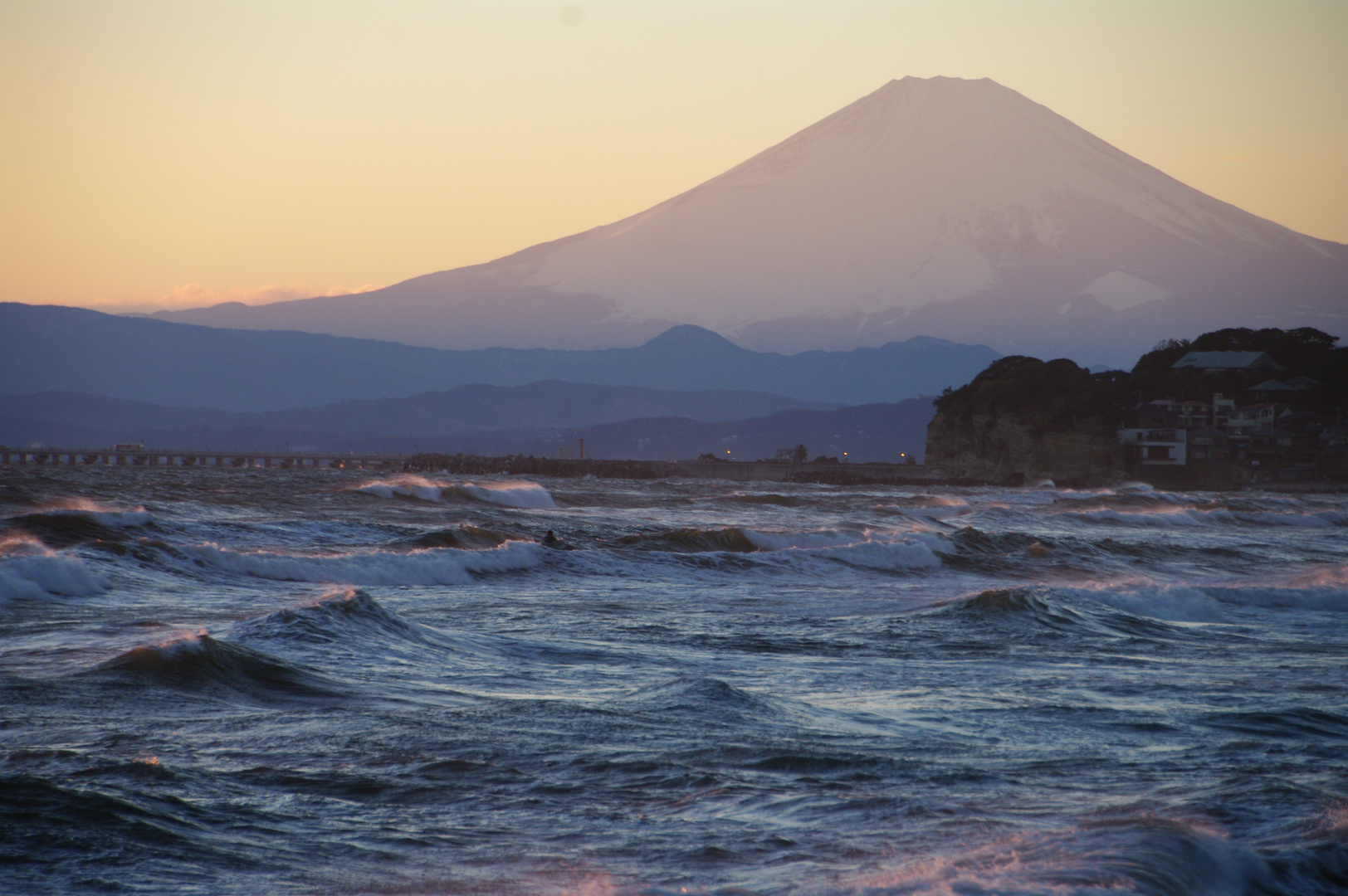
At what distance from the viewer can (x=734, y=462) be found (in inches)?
5157

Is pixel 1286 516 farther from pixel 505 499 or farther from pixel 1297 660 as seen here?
pixel 1297 660

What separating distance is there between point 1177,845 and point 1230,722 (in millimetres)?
3800

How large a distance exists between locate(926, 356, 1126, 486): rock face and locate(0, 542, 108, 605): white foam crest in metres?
89.8

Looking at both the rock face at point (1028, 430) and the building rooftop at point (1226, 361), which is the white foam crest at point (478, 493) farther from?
the building rooftop at point (1226, 361)

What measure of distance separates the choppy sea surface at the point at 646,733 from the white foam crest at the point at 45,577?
59 mm

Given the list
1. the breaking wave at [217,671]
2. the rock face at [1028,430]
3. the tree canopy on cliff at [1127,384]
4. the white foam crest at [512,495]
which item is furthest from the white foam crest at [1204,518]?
the tree canopy on cliff at [1127,384]

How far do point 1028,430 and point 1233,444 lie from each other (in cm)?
1742

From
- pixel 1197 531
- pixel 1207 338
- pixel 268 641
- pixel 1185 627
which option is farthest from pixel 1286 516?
pixel 1207 338

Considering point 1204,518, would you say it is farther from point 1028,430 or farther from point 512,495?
point 1028,430

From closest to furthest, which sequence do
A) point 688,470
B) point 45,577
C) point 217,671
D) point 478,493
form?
1. point 217,671
2. point 45,577
3. point 478,493
4. point 688,470

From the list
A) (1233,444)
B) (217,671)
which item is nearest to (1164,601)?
(217,671)

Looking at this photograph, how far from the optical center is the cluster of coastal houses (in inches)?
3720

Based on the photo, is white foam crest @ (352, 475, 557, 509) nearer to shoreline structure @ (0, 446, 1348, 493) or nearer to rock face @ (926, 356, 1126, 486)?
shoreline structure @ (0, 446, 1348, 493)

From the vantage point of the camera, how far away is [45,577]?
14.9m
